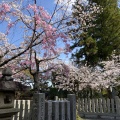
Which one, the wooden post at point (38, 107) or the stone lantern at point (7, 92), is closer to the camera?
the stone lantern at point (7, 92)

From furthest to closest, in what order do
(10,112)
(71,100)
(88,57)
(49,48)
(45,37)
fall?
(88,57) < (49,48) < (45,37) < (71,100) < (10,112)

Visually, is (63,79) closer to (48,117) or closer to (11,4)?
(11,4)

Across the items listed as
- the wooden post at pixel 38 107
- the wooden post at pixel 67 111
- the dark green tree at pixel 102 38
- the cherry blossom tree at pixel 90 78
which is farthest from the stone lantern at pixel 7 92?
the dark green tree at pixel 102 38

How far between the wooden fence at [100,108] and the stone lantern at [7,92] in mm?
8913

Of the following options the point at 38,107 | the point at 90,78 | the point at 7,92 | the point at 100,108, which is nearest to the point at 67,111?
the point at 38,107

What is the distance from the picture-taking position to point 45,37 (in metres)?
5.46

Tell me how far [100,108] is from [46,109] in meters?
8.24

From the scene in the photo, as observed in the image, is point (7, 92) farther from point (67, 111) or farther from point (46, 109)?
point (67, 111)

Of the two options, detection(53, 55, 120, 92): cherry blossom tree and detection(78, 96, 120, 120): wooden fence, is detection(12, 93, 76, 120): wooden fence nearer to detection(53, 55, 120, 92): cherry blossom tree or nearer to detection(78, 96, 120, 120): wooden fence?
detection(78, 96, 120, 120): wooden fence

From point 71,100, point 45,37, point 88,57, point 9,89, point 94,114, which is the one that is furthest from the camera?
point 88,57

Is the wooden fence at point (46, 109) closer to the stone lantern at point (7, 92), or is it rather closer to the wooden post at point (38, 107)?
the wooden post at point (38, 107)

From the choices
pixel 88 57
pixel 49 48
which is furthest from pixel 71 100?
pixel 88 57

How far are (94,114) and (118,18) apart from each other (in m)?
10.5

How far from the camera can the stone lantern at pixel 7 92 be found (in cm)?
279
